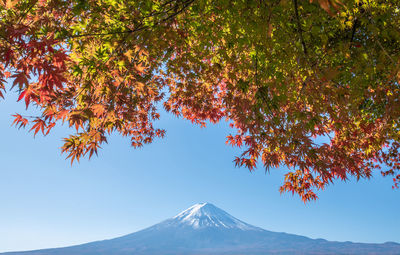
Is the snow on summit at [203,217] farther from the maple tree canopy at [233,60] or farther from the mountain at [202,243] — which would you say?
the maple tree canopy at [233,60]

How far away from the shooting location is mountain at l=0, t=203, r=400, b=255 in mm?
125225

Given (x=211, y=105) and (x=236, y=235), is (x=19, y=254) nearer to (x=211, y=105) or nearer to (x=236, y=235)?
(x=236, y=235)

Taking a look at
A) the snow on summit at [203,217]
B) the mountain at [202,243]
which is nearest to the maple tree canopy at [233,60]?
the mountain at [202,243]

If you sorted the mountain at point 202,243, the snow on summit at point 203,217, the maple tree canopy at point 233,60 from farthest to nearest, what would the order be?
the snow on summit at point 203,217, the mountain at point 202,243, the maple tree canopy at point 233,60

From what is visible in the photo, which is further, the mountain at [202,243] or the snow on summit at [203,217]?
the snow on summit at [203,217]

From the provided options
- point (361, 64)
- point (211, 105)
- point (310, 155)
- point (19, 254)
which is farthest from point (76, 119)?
point (19, 254)

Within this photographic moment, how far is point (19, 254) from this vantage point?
113 metres

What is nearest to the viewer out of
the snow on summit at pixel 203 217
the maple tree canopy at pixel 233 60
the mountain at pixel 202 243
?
the maple tree canopy at pixel 233 60

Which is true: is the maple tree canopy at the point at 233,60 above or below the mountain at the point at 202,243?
above

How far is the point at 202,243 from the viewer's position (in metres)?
133

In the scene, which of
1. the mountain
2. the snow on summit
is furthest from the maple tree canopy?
the snow on summit

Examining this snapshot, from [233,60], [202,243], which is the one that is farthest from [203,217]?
[233,60]

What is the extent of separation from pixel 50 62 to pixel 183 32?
2444 mm

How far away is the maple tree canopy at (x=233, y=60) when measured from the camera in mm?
2477
